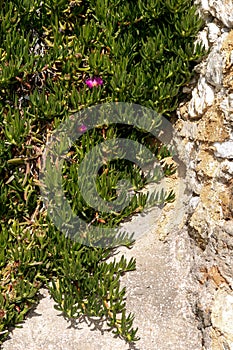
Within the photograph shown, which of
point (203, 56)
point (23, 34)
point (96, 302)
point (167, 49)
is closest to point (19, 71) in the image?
point (23, 34)

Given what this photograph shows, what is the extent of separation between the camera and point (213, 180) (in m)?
3.46

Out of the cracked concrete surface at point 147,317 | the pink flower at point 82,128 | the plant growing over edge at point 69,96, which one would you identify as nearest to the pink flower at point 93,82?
the plant growing over edge at point 69,96

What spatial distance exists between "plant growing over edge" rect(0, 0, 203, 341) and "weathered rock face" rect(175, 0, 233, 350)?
0.15 metres

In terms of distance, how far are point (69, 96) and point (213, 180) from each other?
1102 millimetres

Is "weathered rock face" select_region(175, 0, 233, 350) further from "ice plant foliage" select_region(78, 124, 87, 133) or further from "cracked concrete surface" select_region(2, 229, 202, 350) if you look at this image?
"ice plant foliage" select_region(78, 124, 87, 133)

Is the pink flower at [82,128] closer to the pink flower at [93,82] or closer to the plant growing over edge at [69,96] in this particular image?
the plant growing over edge at [69,96]

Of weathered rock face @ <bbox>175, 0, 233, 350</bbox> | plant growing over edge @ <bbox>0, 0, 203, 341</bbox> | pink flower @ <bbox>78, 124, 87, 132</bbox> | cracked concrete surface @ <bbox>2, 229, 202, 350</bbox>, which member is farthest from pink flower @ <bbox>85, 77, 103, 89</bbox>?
cracked concrete surface @ <bbox>2, 229, 202, 350</bbox>

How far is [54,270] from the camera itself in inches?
138

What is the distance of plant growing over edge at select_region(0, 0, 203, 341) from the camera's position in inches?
132

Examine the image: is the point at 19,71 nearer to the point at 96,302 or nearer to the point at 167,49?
the point at 167,49

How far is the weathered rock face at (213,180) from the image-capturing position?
3.22 metres

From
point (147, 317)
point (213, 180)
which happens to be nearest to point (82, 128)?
point (213, 180)

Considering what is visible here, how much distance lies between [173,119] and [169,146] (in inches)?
8.1

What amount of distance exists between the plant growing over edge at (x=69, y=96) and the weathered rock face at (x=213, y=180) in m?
0.15
